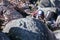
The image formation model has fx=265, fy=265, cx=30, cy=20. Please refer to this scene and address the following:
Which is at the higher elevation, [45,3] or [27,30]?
[27,30]

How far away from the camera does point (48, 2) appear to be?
21.4 m

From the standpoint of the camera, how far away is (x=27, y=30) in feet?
20.1

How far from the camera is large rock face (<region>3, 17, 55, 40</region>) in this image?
5.99 meters

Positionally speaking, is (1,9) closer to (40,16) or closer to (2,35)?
(40,16)

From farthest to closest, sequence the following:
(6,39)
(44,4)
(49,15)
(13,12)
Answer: (44,4) < (49,15) < (13,12) < (6,39)

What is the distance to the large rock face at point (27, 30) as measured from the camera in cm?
599

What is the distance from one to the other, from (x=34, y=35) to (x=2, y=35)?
83 cm

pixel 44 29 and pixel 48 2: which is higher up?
pixel 44 29

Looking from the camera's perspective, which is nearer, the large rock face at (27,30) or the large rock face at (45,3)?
the large rock face at (27,30)

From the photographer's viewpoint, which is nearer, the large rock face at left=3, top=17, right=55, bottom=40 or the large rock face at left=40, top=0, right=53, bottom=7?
the large rock face at left=3, top=17, right=55, bottom=40

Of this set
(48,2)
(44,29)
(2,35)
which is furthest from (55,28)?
(48,2)

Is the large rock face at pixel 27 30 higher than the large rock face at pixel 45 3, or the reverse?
the large rock face at pixel 27 30

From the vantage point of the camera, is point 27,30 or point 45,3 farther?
point 45,3

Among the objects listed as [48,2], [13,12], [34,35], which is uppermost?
[34,35]
